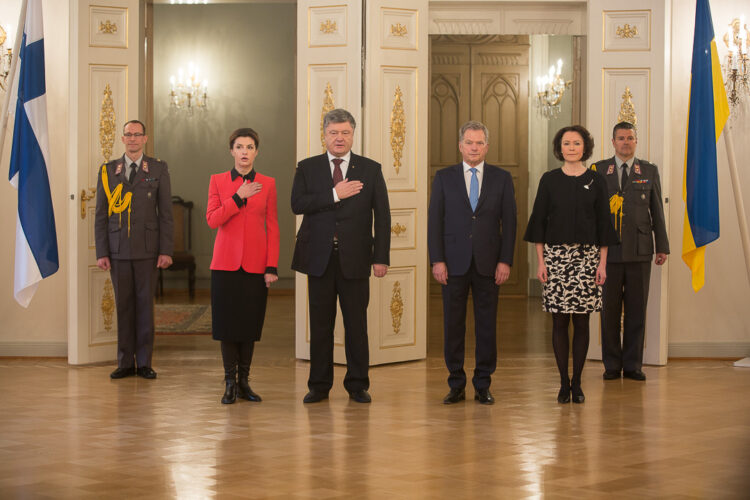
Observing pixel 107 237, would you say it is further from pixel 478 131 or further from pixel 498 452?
pixel 498 452

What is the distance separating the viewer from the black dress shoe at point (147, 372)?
585 centimetres

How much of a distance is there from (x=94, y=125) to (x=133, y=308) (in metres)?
1.33

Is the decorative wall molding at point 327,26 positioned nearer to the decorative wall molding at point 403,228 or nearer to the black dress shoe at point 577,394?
the decorative wall molding at point 403,228

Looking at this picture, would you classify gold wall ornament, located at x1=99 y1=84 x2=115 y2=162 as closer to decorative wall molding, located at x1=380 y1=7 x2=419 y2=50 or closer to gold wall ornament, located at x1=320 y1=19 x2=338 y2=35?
gold wall ornament, located at x1=320 y1=19 x2=338 y2=35

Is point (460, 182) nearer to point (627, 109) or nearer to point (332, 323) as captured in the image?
A: point (332, 323)

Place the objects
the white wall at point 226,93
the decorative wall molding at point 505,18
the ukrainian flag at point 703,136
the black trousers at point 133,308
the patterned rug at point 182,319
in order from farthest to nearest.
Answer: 1. the white wall at point 226,93
2. the patterned rug at point 182,319
3. the decorative wall molding at point 505,18
4. the ukrainian flag at point 703,136
5. the black trousers at point 133,308

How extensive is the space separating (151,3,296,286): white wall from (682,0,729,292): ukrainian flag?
6.43 metres

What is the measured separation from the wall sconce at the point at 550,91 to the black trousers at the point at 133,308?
600 centimetres

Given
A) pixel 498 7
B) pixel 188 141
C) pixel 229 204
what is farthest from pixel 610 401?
pixel 188 141

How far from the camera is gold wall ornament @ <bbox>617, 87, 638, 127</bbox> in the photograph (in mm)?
6453

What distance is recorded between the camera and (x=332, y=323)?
16.9 feet

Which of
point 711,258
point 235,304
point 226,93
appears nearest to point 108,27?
point 235,304

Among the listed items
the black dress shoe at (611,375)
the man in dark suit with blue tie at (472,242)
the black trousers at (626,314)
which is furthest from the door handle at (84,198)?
the black dress shoe at (611,375)

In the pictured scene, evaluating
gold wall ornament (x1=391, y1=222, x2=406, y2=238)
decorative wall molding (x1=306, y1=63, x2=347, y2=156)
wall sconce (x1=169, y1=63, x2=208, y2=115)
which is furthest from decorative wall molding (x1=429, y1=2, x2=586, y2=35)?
wall sconce (x1=169, y1=63, x2=208, y2=115)
